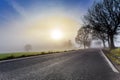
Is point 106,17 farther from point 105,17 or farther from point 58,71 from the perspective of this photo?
point 58,71

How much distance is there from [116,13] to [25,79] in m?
36.4

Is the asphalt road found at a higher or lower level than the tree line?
lower

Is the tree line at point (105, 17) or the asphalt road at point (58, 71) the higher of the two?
the tree line at point (105, 17)

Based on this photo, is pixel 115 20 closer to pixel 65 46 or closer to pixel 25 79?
pixel 25 79

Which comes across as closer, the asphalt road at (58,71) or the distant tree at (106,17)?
the asphalt road at (58,71)

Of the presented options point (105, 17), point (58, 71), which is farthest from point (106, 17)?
point (58, 71)

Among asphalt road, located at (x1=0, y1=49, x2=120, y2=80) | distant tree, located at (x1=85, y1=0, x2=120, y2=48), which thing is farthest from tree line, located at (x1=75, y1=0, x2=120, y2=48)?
asphalt road, located at (x1=0, y1=49, x2=120, y2=80)

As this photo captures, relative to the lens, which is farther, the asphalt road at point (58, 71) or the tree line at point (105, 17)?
the tree line at point (105, 17)

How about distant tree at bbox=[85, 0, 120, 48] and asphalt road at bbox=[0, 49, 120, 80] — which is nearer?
asphalt road at bbox=[0, 49, 120, 80]

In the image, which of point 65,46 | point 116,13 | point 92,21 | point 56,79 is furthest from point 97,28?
point 65,46

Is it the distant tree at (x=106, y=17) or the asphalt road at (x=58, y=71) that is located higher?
the distant tree at (x=106, y=17)

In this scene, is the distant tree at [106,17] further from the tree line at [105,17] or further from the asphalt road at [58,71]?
the asphalt road at [58,71]

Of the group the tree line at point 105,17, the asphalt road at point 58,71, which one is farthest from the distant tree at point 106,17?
the asphalt road at point 58,71

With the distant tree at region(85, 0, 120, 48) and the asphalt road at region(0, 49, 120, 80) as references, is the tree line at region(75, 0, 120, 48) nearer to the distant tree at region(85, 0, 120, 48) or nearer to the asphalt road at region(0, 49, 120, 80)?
the distant tree at region(85, 0, 120, 48)
